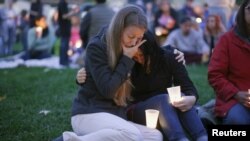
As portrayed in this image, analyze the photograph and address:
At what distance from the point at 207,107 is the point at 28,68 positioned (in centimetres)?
610

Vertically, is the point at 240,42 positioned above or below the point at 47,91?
above

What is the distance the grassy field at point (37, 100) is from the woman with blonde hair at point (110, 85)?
3.05ft

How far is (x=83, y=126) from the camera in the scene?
3818 mm

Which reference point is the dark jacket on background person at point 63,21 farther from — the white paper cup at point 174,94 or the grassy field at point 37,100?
the white paper cup at point 174,94

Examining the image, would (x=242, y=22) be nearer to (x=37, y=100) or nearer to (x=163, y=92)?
(x=163, y=92)

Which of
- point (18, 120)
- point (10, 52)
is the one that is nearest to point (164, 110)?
point (18, 120)

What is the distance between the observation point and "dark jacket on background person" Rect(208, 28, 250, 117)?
4.42m

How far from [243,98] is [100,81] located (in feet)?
4.54

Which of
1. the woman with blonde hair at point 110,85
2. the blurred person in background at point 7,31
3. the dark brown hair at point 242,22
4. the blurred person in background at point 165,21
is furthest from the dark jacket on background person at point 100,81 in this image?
the blurred person in background at point 7,31

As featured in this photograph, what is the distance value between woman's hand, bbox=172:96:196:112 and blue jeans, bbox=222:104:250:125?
1.53ft

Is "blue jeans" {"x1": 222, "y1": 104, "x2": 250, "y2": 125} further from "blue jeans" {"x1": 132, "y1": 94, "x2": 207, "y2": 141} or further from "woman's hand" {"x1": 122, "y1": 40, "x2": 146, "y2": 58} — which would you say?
"woman's hand" {"x1": 122, "y1": 40, "x2": 146, "y2": 58}

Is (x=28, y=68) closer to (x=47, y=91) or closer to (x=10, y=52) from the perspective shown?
(x=47, y=91)

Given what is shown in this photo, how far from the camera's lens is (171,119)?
3924mm

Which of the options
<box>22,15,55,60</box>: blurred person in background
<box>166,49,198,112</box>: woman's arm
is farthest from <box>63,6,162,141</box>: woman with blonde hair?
<box>22,15,55,60</box>: blurred person in background
